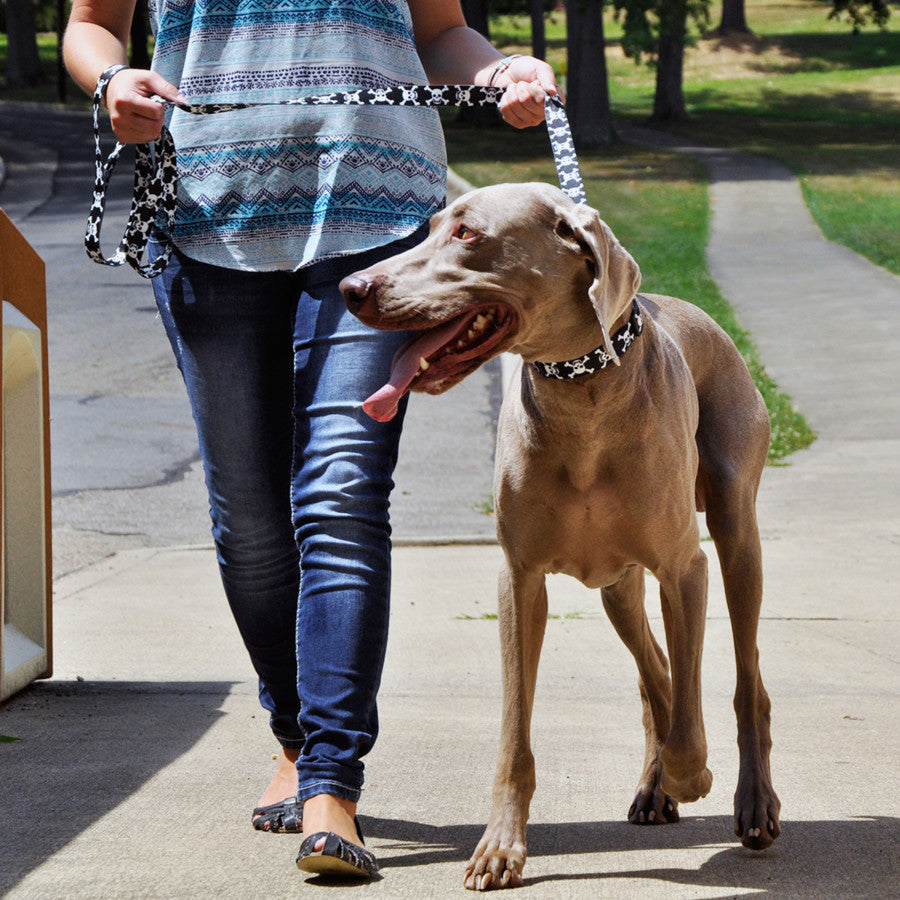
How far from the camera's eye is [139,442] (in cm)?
948

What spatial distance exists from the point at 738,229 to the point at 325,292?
17.6m

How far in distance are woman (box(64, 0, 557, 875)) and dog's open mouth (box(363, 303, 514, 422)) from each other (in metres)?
0.26

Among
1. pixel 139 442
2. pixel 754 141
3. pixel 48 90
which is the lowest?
pixel 48 90

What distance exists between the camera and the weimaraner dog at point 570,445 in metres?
2.72

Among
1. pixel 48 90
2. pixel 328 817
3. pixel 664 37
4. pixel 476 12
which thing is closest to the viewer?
pixel 328 817

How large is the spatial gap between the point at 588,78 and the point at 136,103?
26185 millimetres

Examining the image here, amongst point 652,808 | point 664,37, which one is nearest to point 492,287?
point 652,808

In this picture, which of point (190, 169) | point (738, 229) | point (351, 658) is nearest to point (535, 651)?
point (351, 658)

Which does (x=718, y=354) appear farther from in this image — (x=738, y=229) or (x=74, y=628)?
(x=738, y=229)

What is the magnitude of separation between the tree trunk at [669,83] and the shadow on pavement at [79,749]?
108 feet

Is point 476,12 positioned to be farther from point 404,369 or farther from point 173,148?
point 404,369

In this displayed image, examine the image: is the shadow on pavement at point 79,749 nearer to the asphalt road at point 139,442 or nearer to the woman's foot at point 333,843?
the woman's foot at point 333,843

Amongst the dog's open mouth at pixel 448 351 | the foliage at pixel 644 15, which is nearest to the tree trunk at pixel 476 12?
the foliage at pixel 644 15

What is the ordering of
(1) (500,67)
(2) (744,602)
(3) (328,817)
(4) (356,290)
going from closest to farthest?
(4) (356,290), (3) (328,817), (1) (500,67), (2) (744,602)
